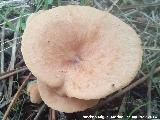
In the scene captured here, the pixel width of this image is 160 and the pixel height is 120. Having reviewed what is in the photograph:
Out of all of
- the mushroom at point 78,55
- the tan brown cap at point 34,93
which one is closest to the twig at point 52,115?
the tan brown cap at point 34,93

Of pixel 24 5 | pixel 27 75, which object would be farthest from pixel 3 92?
pixel 24 5

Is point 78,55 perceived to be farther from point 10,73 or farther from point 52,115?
point 10,73

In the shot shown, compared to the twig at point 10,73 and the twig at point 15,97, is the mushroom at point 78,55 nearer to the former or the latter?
the twig at point 15,97

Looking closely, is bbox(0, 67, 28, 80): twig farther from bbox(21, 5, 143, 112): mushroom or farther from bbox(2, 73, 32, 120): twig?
bbox(21, 5, 143, 112): mushroom

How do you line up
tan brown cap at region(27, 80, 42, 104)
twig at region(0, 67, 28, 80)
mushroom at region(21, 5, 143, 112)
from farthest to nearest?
twig at region(0, 67, 28, 80)
tan brown cap at region(27, 80, 42, 104)
mushroom at region(21, 5, 143, 112)

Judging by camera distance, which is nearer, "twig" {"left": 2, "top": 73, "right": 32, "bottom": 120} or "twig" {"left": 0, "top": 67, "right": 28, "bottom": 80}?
"twig" {"left": 2, "top": 73, "right": 32, "bottom": 120}

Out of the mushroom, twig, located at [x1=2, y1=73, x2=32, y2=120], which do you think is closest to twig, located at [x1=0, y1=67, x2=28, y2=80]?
twig, located at [x1=2, y1=73, x2=32, y2=120]

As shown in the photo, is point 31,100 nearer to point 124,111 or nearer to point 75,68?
point 75,68

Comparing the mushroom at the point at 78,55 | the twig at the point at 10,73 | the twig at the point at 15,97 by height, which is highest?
the mushroom at the point at 78,55
